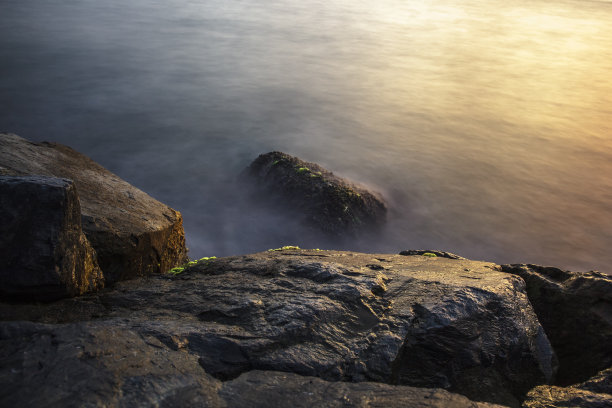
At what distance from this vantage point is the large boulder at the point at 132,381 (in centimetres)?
231

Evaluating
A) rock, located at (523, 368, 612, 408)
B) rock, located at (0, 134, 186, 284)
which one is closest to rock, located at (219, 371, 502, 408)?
rock, located at (523, 368, 612, 408)

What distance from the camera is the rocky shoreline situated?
259 cm

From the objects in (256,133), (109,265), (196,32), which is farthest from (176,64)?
(109,265)

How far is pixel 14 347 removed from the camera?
8.52 feet

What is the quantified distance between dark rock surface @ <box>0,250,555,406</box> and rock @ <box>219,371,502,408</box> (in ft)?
0.51

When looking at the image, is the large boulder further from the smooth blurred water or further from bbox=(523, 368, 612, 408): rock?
the smooth blurred water

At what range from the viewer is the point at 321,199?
11.0 metres

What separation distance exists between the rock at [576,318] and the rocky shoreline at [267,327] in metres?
0.01

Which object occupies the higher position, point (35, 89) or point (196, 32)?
point (196, 32)

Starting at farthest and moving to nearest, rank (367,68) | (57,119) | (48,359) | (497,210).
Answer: (367,68)
(57,119)
(497,210)
(48,359)

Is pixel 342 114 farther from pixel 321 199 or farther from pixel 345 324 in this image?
pixel 345 324

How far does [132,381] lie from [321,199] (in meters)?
8.74

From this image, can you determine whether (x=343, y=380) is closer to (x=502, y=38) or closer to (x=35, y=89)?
(x=35, y=89)

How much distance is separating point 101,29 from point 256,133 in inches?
690
